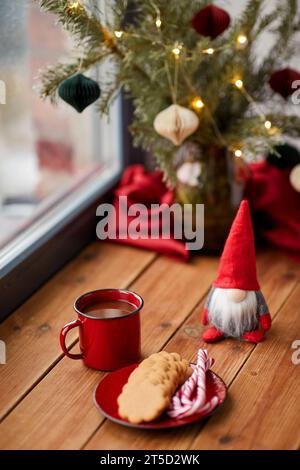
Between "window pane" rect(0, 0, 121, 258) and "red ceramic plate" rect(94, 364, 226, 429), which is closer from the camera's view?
"red ceramic plate" rect(94, 364, 226, 429)

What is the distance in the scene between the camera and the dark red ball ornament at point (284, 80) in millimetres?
1192

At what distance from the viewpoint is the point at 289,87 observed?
120 centimetres

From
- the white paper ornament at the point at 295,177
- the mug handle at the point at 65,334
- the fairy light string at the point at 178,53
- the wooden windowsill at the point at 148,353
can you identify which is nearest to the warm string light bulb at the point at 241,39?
the fairy light string at the point at 178,53

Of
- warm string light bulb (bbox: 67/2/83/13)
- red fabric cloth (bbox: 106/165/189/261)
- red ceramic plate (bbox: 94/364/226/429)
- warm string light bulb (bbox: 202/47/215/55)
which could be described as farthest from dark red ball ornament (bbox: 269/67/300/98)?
red ceramic plate (bbox: 94/364/226/429)

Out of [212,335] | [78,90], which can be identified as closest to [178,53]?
[78,90]

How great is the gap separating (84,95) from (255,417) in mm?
477

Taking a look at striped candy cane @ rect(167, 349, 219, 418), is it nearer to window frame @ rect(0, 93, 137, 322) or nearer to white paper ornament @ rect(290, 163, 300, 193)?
window frame @ rect(0, 93, 137, 322)

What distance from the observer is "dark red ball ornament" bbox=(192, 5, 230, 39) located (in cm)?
107

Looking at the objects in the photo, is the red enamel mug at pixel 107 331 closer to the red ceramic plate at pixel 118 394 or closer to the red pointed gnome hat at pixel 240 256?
the red ceramic plate at pixel 118 394

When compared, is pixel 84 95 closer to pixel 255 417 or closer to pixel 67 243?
pixel 67 243

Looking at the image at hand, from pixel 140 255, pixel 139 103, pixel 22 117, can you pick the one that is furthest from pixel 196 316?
pixel 22 117

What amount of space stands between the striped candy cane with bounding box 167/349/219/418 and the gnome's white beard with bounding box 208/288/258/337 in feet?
0.39
